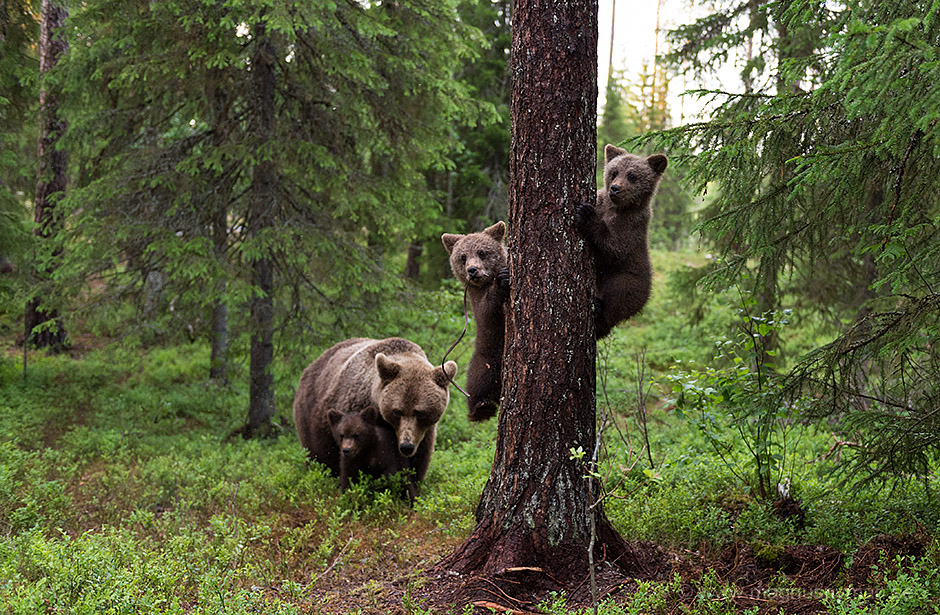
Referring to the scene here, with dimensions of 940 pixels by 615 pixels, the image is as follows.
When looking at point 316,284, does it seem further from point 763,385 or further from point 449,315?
point 763,385

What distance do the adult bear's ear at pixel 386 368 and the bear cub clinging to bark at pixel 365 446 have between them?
21.0 inches

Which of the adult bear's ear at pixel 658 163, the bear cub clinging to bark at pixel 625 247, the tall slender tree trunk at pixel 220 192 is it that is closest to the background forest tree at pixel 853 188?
the adult bear's ear at pixel 658 163

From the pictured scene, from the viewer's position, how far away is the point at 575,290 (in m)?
4.28

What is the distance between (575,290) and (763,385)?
2171mm

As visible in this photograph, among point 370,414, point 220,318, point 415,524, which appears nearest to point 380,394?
point 370,414

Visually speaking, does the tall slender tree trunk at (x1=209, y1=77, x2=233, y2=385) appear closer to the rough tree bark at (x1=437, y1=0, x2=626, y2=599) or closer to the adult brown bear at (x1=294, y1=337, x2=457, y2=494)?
the adult brown bear at (x1=294, y1=337, x2=457, y2=494)

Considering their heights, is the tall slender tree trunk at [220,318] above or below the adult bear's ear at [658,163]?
below

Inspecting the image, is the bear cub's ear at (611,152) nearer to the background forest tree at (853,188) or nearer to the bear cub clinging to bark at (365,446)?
the background forest tree at (853,188)

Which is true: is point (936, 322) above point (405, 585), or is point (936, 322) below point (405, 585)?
above

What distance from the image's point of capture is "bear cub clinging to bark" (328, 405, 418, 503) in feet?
25.7

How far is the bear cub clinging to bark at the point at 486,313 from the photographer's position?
499 centimetres

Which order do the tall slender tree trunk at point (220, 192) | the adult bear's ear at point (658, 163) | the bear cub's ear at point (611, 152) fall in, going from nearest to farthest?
1. the adult bear's ear at point (658, 163)
2. the bear cub's ear at point (611, 152)
3. the tall slender tree trunk at point (220, 192)

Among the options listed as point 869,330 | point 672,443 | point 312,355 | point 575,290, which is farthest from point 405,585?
point 312,355

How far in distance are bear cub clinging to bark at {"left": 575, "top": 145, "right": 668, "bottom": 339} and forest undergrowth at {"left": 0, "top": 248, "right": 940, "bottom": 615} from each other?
40.7 inches
